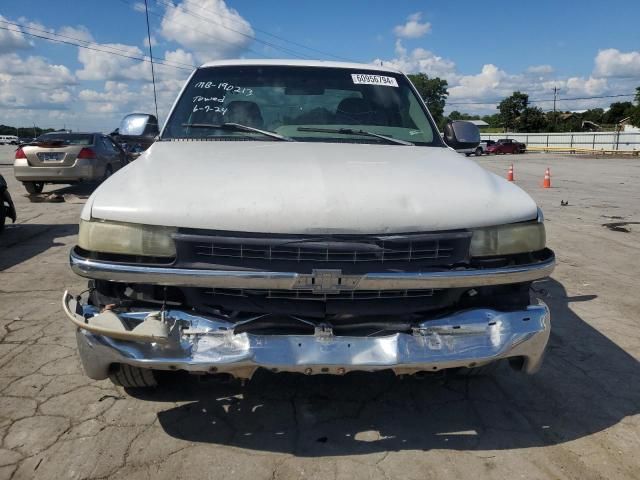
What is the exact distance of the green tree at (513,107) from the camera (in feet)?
241

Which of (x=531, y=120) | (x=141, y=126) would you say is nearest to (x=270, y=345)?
(x=141, y=126)

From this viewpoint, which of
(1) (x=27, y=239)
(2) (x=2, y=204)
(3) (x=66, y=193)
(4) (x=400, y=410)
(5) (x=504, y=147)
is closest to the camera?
(4) (x=400, y=410)

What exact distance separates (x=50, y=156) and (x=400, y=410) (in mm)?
11119

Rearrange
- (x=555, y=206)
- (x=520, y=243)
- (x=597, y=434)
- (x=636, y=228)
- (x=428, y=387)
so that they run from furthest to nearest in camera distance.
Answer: (x=555, y=206), (x=636, y=228), (x=428, y=387), (x=597, y=434), (x=520, y=243)

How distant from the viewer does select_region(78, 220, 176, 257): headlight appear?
2215mm

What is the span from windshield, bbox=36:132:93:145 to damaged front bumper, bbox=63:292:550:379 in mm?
10884

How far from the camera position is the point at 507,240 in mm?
2371

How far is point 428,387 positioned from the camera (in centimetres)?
308

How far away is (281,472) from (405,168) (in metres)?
1.56

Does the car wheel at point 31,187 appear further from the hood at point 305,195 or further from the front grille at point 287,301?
the front grille at point 287,301

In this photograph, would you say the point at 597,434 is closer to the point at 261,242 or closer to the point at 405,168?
the point at 405,168

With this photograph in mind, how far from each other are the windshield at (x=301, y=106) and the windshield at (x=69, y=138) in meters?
9.36

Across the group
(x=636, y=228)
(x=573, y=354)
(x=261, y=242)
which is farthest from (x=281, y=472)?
(x=636, y=228)

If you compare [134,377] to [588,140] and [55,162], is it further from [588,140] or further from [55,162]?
[588,140]
